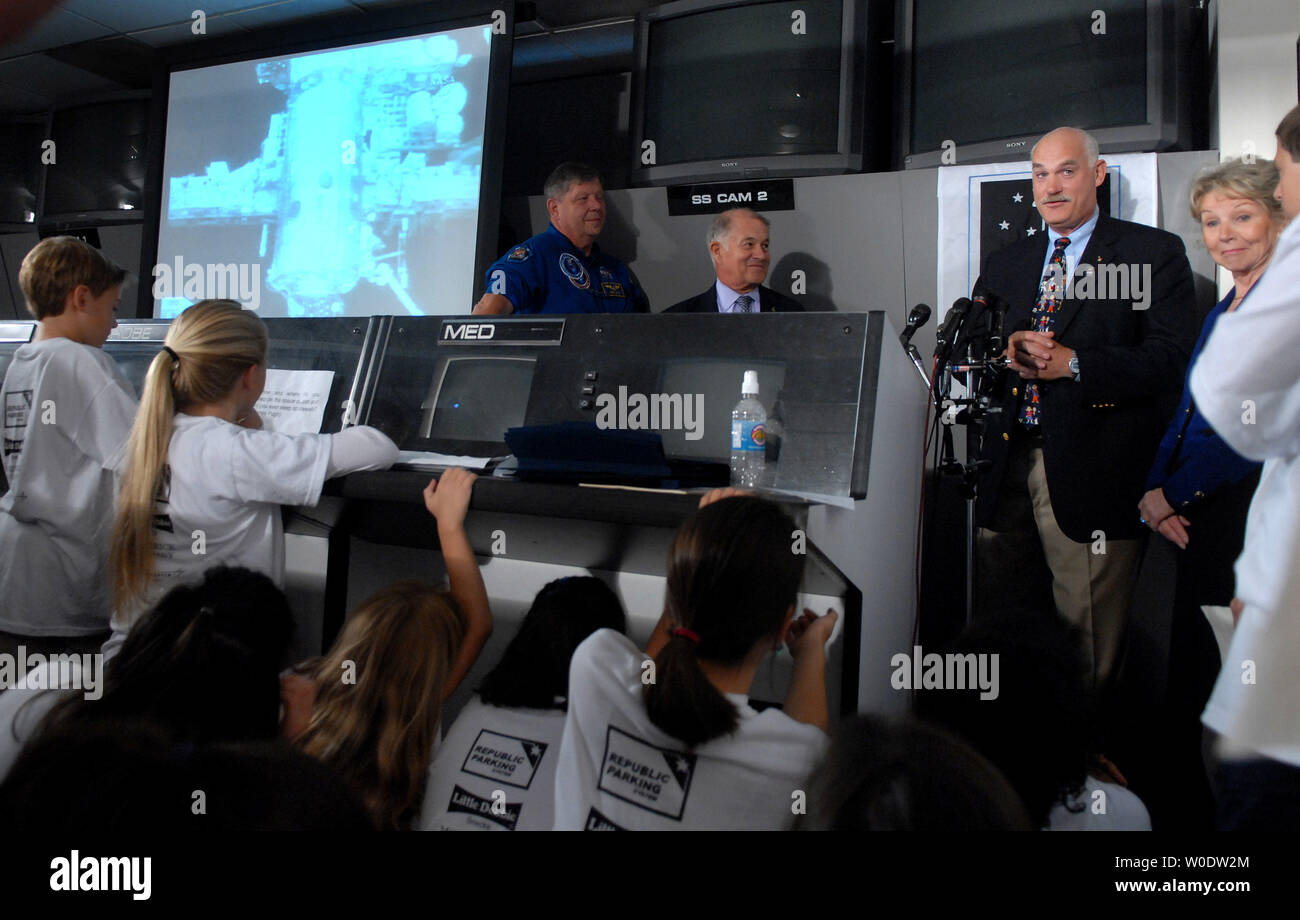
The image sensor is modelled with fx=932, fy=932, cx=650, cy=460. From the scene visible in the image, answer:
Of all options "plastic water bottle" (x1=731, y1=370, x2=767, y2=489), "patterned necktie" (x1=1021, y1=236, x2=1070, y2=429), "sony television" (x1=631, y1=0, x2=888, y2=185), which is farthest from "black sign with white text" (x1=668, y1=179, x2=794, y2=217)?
"plastic water bottle" (x1=731, y1=370, x2=767, y2=489)

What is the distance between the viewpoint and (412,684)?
1.43 meters

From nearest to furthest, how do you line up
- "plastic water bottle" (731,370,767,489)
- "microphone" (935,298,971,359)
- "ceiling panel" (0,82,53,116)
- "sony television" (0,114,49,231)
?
"plastic water bottle" (731,370,767,489), "microphone" (935,298,971,359), "ceiling panel" (0,82,53,116), "sony television" (0,114,49,231)

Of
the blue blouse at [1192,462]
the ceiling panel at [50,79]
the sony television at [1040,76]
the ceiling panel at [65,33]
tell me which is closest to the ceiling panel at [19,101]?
the ceiling panel at [50,79]

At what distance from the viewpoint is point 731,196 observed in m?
3.31

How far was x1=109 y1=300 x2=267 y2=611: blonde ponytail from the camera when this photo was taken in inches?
70.1

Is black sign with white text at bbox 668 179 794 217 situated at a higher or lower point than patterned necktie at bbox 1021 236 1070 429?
higher

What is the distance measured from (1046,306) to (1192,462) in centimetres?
56

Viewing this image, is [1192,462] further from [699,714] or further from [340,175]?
[340,175]

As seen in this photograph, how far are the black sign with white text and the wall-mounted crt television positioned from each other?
0.68 metres

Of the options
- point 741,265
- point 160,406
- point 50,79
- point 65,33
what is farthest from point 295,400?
point 50,79

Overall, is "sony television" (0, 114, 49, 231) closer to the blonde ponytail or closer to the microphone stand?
the blonde ponytail

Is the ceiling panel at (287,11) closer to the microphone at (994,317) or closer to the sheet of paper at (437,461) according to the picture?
the sheet of paper at (437,461)

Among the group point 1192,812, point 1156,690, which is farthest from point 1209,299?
point 1192,812
